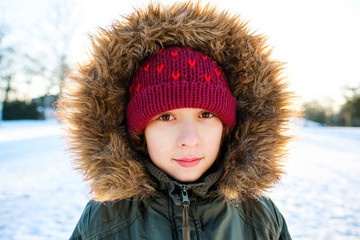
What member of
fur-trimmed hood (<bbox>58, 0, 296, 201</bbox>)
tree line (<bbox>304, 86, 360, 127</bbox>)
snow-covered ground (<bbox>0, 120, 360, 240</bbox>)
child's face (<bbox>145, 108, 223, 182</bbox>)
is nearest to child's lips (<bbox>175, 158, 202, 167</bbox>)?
child's face (<bbox>145, 108, 223, 182</bbox>)

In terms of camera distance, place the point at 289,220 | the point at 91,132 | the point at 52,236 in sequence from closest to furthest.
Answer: the point at 91,132, the point at 52,236, the point at 289,220

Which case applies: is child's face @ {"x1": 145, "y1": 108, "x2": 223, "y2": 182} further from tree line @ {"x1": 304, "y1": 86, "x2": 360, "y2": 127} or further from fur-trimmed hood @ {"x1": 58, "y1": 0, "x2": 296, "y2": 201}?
tree line @ {"x1": 304, "y1": 86, "x2": 360, "y2": 127}

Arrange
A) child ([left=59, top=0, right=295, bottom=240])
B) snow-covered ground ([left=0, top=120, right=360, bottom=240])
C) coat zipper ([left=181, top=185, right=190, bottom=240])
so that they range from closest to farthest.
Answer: coat zipper ([left=181, top=185, right=190, bottom=240]) < child ([left=59, top=0, right=295, bottom=240]) < snow-covered ground ([left=0, top=120, right=360, bottom=240])

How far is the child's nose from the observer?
1.08 metres

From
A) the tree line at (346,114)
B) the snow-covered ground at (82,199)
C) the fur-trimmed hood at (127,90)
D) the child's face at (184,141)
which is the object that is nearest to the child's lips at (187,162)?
the child's face at (184,141)

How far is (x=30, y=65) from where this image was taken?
698 inches

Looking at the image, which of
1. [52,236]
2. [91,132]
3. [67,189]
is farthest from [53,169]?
[91,132]

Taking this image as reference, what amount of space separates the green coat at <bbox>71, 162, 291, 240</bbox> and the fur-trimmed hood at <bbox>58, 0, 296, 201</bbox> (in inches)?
3.1

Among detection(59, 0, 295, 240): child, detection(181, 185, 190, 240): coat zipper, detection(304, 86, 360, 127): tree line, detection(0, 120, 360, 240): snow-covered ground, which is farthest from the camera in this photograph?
detection(304, 86, 360, 127): tree line

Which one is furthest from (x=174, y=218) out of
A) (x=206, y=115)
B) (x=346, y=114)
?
(x=346, y=114)

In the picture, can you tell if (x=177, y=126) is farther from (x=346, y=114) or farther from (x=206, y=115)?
(x=346, y=114)

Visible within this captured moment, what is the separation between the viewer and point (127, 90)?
4.42 feet

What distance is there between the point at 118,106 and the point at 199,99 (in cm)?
47

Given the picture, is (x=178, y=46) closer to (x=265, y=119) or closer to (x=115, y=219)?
(x=265, y=119)
